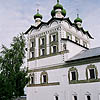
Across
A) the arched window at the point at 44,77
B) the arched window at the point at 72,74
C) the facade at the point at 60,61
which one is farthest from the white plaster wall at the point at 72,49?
the arched window at the point at 44,77

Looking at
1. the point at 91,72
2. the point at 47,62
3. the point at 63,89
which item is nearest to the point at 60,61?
the point at 47,62

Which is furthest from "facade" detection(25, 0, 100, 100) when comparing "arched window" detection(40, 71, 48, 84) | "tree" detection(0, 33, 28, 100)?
"tree" detection(0, 33, 28, 100)

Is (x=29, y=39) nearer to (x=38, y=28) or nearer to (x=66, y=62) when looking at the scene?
(x=38, y=28)

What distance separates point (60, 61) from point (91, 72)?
3870 mm

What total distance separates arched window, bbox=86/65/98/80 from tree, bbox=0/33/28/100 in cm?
626

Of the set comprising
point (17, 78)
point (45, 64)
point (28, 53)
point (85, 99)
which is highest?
point (28, 53)

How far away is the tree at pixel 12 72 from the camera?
59.5ft

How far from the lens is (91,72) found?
17938mm

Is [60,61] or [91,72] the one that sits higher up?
[60,61]

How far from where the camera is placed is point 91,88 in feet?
57.3

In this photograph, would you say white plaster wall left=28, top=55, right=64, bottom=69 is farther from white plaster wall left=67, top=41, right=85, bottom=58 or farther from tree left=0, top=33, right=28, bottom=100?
tree left=0, top=33, right=28, bottom=100

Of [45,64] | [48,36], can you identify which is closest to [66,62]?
[45,64]

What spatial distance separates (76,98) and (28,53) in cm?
901

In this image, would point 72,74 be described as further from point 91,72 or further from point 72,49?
point 72,49
